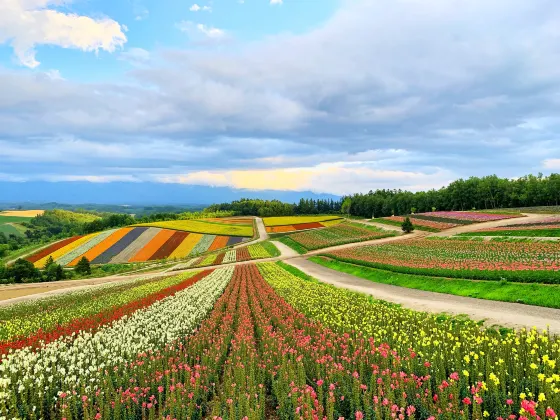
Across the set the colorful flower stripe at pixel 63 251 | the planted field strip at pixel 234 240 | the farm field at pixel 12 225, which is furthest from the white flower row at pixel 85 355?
the farm field at pixel 12 225

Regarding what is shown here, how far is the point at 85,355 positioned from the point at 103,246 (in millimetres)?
84525

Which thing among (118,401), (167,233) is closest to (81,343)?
(118,401)

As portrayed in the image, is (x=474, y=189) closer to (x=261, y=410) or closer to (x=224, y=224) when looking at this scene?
(x=224, y=224)

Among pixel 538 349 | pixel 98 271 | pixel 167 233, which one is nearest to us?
pixel 538 349

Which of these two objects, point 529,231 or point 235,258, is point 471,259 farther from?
point 235,258

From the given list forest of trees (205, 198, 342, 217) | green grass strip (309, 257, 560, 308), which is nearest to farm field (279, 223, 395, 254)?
green grass strip (309, 257, 560, 308)

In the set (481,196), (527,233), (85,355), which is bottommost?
(85,355)

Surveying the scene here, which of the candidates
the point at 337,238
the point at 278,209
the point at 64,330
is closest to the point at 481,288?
the point at 64,330

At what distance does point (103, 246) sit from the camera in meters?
85.2

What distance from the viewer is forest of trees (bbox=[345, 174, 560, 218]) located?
9700 cm

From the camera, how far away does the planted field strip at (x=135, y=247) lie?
74438 millimetres

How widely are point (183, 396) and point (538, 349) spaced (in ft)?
27.5

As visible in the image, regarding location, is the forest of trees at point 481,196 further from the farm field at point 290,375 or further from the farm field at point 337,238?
the farm field at point 290,375

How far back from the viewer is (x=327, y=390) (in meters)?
7.47
